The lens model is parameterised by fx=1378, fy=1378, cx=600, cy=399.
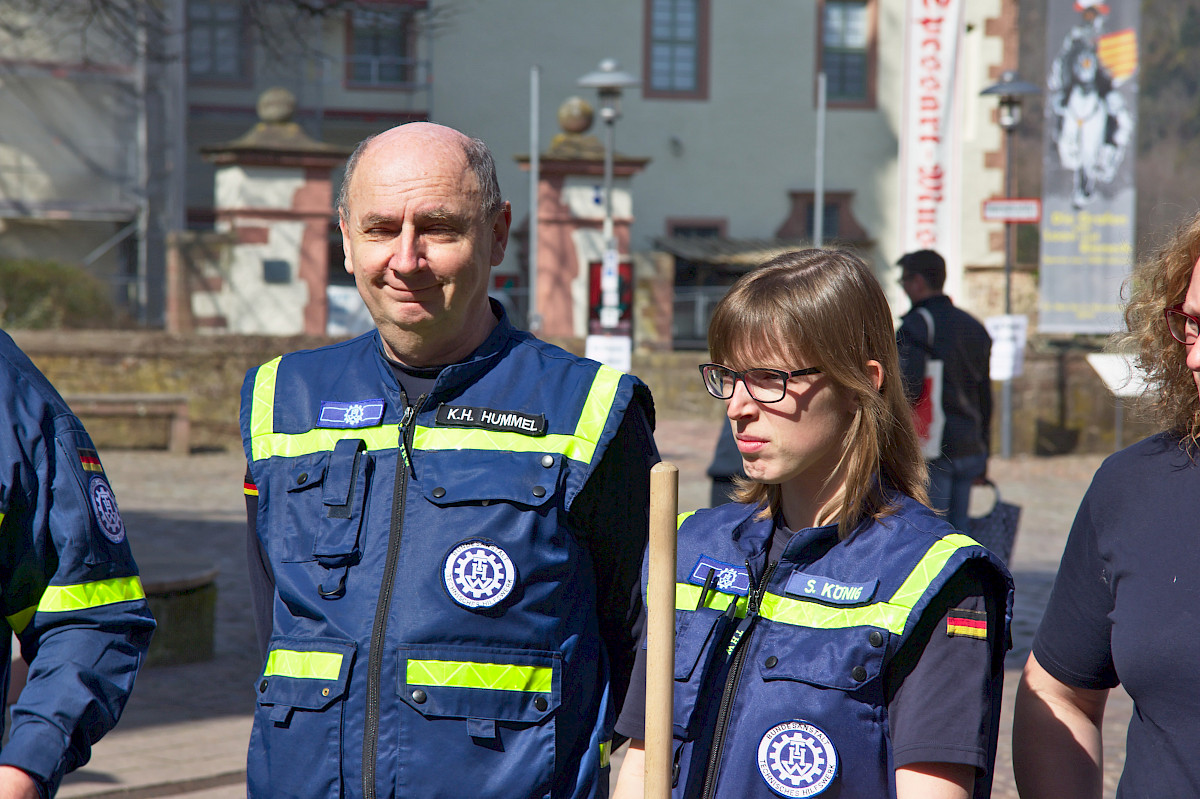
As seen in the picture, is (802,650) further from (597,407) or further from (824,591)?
(597,407)

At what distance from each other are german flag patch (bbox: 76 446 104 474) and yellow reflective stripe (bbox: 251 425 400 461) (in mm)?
379

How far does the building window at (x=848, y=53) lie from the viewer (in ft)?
99.4

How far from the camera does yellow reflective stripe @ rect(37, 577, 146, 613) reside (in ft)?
6.68

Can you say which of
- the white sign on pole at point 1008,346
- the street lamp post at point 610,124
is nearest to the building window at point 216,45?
the street lamp post at point 610,124

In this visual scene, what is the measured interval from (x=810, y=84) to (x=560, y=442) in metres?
28.7

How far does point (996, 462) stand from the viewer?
16391 millimetres

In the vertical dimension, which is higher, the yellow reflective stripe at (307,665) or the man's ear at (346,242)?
the man's ear at (346,242)

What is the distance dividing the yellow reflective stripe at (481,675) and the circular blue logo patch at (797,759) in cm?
47

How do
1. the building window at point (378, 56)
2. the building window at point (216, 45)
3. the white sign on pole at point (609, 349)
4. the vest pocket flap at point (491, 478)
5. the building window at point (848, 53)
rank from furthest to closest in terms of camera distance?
the building window at point (848, 53) → the building window at point (378, 56) → the building window at point (216, 45) → the white sign on pole at point (609, 349) → the vest pocket flap at point (491, 478)

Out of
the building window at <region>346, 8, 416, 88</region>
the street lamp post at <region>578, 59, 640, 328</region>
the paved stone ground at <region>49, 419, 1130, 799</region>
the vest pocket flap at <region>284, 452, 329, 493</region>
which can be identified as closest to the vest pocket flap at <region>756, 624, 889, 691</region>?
the vest pocket flap at <region>284, 452, 329, 493</region>

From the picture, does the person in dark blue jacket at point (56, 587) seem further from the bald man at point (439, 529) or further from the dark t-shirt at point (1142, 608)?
the dark t-shirt at point (1142, 608)

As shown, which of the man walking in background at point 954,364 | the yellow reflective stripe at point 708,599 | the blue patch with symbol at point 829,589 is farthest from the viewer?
the man walking in background at point 954,364

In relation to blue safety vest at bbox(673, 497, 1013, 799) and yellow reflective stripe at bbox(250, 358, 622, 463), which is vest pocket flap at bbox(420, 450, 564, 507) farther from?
blue safety vest at bbox(673, 497, 1013, 799)

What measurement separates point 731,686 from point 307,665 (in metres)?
0.73
